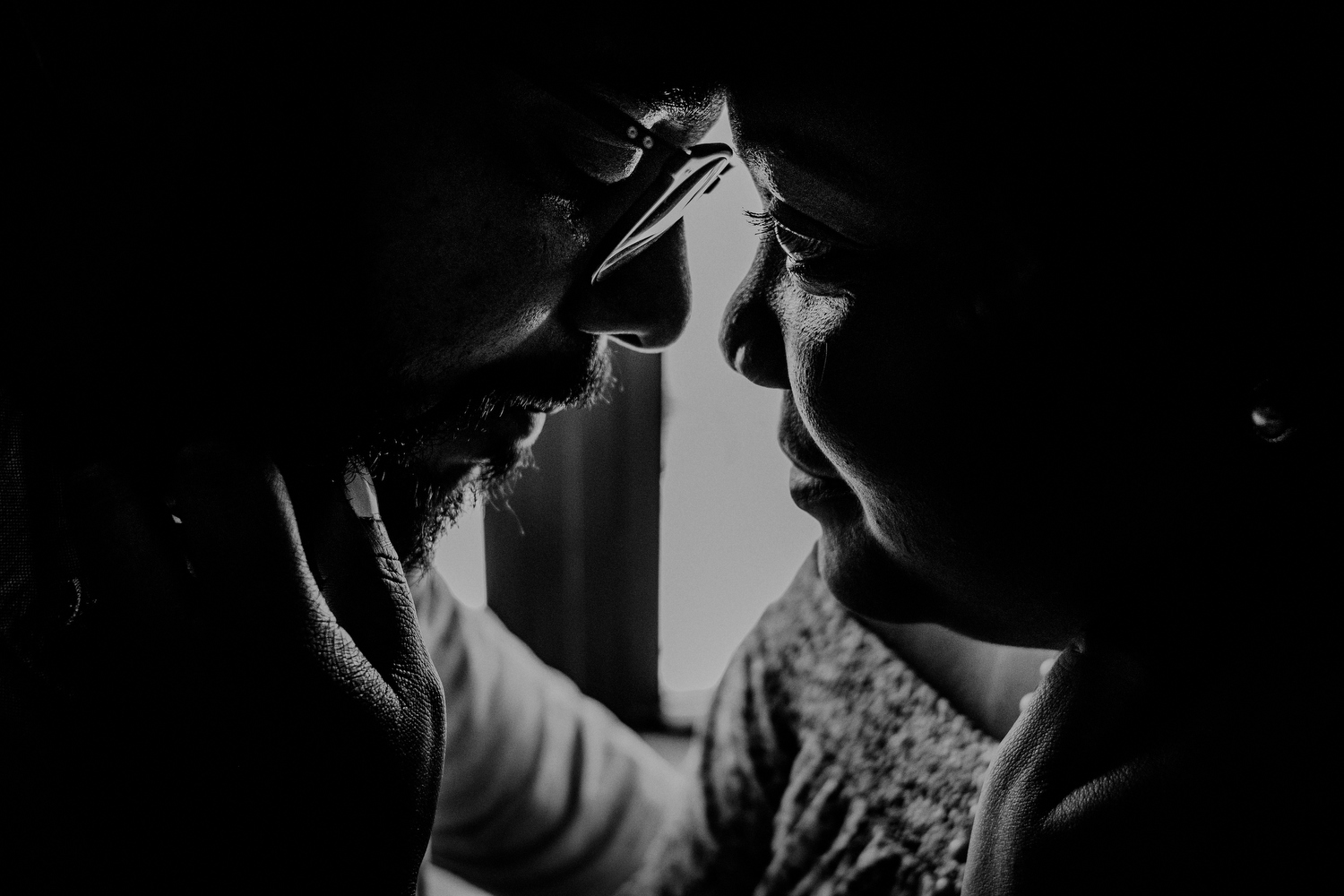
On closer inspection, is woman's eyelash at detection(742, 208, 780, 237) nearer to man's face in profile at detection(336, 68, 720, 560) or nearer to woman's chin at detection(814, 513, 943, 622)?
man's face in profile at detection(336, 68, 720, 560)

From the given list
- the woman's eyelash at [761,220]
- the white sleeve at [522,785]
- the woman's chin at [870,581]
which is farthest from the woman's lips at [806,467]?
the white sleeve at [522,785]

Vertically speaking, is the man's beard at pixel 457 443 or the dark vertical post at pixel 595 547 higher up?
the man's beard at pixel 457 443

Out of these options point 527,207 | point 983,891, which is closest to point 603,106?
point 527,207

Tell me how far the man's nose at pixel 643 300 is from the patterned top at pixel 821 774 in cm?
41

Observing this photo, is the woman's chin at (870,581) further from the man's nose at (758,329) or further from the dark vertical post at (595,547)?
the dark vertical post at (595,547)

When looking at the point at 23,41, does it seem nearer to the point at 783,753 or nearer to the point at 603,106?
the point at 603,106

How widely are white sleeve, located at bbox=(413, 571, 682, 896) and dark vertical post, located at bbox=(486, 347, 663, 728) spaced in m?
0.28

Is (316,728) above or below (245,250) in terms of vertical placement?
below

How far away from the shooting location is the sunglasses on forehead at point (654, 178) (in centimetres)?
88

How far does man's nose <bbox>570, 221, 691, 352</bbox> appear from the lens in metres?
1.02

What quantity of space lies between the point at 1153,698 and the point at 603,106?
23.8 inches

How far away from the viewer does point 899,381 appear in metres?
0.73

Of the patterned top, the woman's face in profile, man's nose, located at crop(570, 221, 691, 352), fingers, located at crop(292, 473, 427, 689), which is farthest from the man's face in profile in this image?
the patterned top

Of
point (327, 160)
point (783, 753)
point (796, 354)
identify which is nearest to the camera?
point (796, 354)
